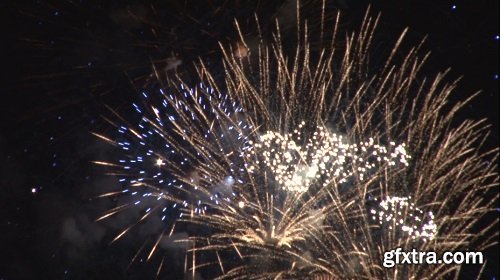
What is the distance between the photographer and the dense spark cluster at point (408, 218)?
28.9 ft

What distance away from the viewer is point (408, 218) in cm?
912

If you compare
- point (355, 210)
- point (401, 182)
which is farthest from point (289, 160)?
point (401, 182)

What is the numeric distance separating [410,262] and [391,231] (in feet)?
4.06

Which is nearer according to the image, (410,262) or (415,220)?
(410,262)

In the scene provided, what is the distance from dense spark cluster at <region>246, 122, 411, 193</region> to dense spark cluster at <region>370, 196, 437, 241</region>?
0.78 meters

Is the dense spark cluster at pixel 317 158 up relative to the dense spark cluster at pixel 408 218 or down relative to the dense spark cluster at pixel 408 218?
up

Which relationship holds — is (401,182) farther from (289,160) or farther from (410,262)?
(289,160)

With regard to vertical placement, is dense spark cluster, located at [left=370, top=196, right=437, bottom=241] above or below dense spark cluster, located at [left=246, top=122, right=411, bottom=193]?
below

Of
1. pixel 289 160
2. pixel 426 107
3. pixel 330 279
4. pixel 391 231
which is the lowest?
pixel 330 279

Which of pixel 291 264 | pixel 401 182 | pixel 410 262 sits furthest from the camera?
pixel 291 264

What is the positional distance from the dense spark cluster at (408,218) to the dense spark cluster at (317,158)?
2.56 ft

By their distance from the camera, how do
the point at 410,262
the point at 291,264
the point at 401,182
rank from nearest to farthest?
the point at 410,262, the point at 401,182, the point at 291,264

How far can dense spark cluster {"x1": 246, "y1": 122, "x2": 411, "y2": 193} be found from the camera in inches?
362

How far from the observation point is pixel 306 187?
914cm
